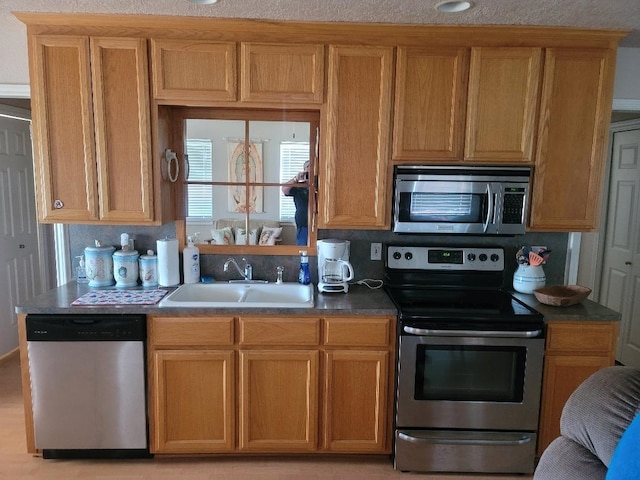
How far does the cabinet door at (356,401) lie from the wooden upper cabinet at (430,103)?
113 centimetres

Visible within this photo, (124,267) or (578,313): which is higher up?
(124,267)

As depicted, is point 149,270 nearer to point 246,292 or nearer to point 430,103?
point 246,292

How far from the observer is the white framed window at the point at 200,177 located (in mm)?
2645

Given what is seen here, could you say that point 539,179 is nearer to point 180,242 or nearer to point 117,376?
point 180,242

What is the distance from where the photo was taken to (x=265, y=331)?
2148 millimetres

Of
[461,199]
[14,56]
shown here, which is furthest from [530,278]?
[14,56]

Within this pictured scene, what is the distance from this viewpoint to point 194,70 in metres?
2.23

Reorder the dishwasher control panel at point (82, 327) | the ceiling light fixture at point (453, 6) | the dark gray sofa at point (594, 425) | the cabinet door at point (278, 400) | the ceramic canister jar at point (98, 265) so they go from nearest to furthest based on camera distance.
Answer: the dark gray sofa at point (594, 425), the ceiling light fixture at point (453, 6), the dishwasher control panel at point (82, 327), the cabinet door at point (278, 400), the ceramic canister jar at point (98, 265)

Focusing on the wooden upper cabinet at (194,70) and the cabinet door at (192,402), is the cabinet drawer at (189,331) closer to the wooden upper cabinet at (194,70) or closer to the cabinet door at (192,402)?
the cabinet door at (192,402)

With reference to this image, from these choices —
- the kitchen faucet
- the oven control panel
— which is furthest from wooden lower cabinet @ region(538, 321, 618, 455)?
the kitchen faucet

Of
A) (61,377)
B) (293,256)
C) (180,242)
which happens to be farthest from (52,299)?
(293,256)

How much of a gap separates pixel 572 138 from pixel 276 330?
75.6 inches

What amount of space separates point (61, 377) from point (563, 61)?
10.2 ft

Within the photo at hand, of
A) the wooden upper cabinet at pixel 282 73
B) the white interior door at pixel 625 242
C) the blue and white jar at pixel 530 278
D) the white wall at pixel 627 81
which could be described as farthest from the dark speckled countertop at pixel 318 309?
the white interior door at pixel 625 242
